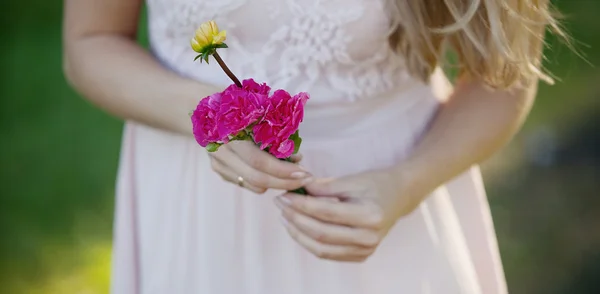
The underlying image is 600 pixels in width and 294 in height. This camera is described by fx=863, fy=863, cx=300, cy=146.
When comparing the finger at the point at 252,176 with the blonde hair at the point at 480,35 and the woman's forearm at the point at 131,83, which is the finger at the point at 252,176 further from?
the blonde hair at the point at 480,35

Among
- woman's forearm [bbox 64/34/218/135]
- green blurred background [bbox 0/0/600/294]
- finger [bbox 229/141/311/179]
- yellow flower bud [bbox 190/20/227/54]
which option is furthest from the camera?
green blurred background [bbox 0/0/600/294]

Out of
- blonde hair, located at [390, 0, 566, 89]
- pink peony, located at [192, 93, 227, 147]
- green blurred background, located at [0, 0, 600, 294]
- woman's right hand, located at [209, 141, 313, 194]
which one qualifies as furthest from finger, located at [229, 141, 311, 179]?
green blurred background, located at [0, 0, 600, 294]

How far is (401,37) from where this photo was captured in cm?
104

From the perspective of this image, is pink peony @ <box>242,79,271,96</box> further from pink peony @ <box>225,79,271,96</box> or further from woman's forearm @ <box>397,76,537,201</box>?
woman's forearm @ <box>397,76,537,201</box>

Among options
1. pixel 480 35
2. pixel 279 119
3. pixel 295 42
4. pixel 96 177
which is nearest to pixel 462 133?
pixel 480 35

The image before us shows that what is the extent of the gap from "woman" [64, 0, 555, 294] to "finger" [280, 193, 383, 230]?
0.03 meters

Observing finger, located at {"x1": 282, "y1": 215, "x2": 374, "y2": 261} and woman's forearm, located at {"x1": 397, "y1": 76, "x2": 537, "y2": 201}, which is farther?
woman's forearm, located at {"x1": 397, "y1": 76, "x2": 537, "y2": 201}

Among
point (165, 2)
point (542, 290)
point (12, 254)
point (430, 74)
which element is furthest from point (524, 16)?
point (12, 254)

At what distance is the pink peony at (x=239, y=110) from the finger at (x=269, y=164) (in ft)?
0.37

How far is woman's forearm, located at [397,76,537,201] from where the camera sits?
100 centimetres

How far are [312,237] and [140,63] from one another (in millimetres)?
294

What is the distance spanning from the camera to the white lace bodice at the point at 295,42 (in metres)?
0.99

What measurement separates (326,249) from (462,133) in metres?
0.26

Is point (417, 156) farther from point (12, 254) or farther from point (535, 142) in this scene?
point (535, 142)
